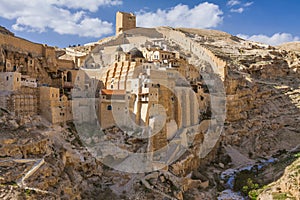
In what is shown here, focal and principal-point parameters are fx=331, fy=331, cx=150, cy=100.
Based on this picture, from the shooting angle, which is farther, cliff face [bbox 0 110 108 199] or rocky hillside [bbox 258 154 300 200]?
rocky hillside [bbox 258 154 300 200]

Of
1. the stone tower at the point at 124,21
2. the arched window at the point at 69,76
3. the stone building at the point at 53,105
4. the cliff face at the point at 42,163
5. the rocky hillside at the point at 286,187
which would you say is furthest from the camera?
the stone tower at the point at 124,21

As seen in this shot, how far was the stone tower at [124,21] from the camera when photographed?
44969mm

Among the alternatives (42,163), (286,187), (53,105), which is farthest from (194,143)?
(42,163)

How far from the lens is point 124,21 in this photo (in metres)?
45.3

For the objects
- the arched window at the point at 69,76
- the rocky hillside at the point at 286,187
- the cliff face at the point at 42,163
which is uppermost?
the arched window at the point at 69,76

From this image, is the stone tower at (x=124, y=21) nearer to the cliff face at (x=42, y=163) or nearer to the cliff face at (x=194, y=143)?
the cliff face at (x=194, y=143)

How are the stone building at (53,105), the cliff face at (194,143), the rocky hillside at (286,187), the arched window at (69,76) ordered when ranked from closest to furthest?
the cliff face at (194,143) → the rocky hillside at (286,187) → the stone building at (53,105) → the arched window at (69,76)

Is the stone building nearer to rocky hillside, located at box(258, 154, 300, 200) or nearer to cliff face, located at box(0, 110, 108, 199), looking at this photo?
cliff face, located at box(0, 110, 108, 199)

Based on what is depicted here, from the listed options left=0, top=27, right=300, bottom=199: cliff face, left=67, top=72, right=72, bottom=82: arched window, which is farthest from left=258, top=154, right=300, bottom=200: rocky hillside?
left=67, top=72, right=72, bottom=82: arched window

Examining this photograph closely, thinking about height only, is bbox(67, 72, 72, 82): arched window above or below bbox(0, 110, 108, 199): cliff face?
above

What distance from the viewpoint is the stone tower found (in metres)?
45.0

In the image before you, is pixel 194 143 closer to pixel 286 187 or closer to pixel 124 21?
pixel 286 187

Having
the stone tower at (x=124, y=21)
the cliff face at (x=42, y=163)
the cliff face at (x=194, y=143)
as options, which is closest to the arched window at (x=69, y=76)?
the cliff face at (x=194, y=143)

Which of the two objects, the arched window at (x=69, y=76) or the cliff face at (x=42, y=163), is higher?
the arched window at (x=69, y=76)
